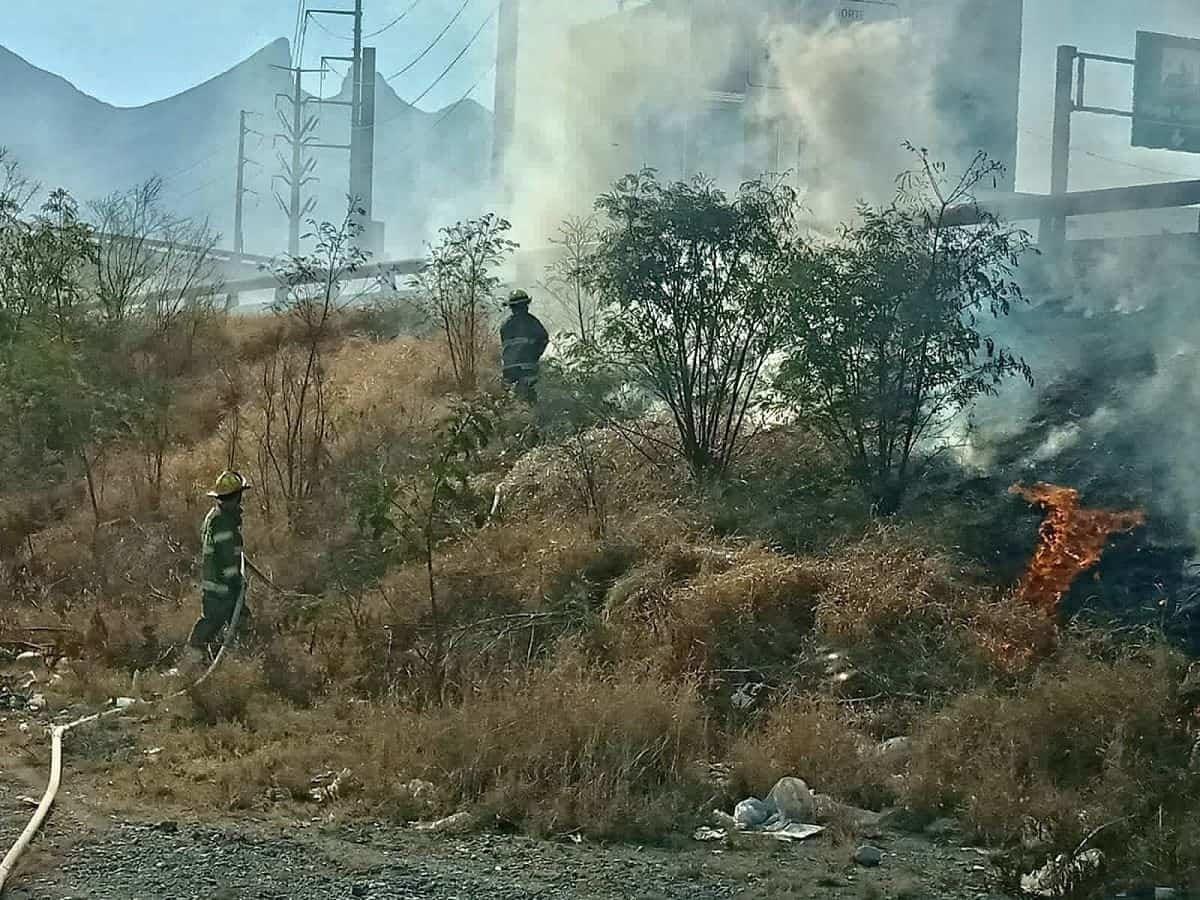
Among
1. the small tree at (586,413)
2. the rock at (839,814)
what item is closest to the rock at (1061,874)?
the rock at (839,814)

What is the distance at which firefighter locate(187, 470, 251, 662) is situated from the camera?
961cm

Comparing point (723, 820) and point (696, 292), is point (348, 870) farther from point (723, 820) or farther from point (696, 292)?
point (696, 292)

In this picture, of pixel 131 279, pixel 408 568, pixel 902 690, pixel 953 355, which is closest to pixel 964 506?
pixel 953 355

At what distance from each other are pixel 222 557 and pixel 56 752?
2.56m

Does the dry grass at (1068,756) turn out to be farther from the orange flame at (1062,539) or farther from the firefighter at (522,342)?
the firefighter at (522,342)

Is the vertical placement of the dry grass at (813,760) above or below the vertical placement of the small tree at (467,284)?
below

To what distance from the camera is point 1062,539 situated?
9422 mm

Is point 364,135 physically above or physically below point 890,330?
above

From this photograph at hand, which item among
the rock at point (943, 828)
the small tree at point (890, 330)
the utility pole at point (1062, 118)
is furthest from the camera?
the utility pole at point (1062, 118)

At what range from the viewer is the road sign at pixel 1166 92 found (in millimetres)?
22562

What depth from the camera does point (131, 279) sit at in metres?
19.3

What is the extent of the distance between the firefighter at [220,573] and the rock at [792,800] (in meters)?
4.52

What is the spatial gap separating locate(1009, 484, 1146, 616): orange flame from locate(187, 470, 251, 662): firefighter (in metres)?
5.14

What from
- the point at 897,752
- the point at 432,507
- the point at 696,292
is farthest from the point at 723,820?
the point at 696,292
